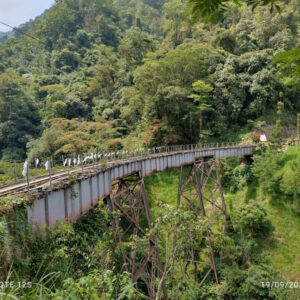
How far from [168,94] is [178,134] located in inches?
219

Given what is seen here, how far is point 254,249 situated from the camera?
1638cm

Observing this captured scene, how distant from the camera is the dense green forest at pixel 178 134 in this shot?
431 centimetres

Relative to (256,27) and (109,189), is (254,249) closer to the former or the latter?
(109,189)

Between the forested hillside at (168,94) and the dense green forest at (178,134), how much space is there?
178mm

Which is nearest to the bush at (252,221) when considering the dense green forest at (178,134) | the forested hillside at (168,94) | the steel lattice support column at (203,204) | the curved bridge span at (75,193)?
the dense green forest at (178,134)

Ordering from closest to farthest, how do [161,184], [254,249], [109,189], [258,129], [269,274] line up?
[109,189] < [269,274] < [254,249] < [161,184] < [258,129]

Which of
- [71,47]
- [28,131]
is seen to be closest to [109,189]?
[28,131]

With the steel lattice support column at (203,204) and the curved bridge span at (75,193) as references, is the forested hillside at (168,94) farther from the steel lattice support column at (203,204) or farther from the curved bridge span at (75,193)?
the curved bridge span at (75,193)

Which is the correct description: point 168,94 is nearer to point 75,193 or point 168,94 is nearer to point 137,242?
point 137,242

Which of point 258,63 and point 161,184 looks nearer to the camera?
point 161,184

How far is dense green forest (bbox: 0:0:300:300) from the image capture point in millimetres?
4312

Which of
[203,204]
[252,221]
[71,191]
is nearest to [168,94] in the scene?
[203,204]

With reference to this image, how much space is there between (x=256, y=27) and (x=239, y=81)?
42.0 feet

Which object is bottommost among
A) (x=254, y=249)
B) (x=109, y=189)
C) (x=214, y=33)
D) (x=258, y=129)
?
(x=254, y=249)
